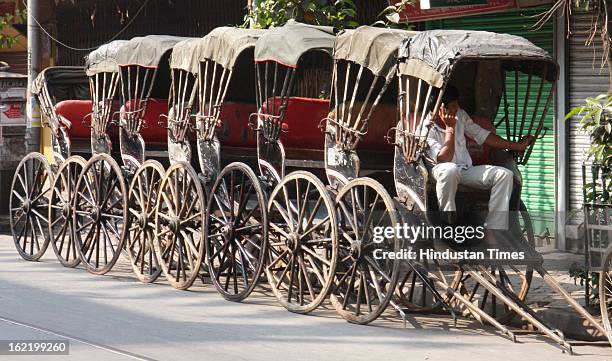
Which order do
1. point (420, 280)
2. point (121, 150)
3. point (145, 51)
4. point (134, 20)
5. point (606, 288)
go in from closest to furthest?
point (606, 288) → point (420, 280) → point (145, 51) → point (121, 150) → point (134, 20)

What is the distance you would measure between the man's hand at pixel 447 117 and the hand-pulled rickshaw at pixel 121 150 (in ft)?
9.84

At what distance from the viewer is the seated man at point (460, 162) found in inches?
304

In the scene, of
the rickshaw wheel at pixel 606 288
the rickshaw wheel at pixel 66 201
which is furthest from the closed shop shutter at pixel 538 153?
the rickshaw wheel at pixel 606 288

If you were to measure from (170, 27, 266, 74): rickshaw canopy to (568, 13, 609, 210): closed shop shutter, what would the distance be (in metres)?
3.96

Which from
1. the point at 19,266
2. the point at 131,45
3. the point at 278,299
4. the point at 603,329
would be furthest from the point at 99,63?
the point at 603,329

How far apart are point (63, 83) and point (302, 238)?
540 centimetres

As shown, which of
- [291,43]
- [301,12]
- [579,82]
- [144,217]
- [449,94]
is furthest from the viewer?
[579,82]

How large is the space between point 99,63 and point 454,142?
4734 millimetres

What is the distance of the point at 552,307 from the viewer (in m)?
8.45

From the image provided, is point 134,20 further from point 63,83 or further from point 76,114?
point 76,114

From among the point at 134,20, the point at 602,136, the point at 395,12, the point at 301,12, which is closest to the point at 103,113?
the point at 301,12

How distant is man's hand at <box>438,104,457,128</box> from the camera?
7.98 m

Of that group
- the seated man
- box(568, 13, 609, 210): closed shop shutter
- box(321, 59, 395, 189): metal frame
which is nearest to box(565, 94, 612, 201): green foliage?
the seated man

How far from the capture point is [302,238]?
8484mm
